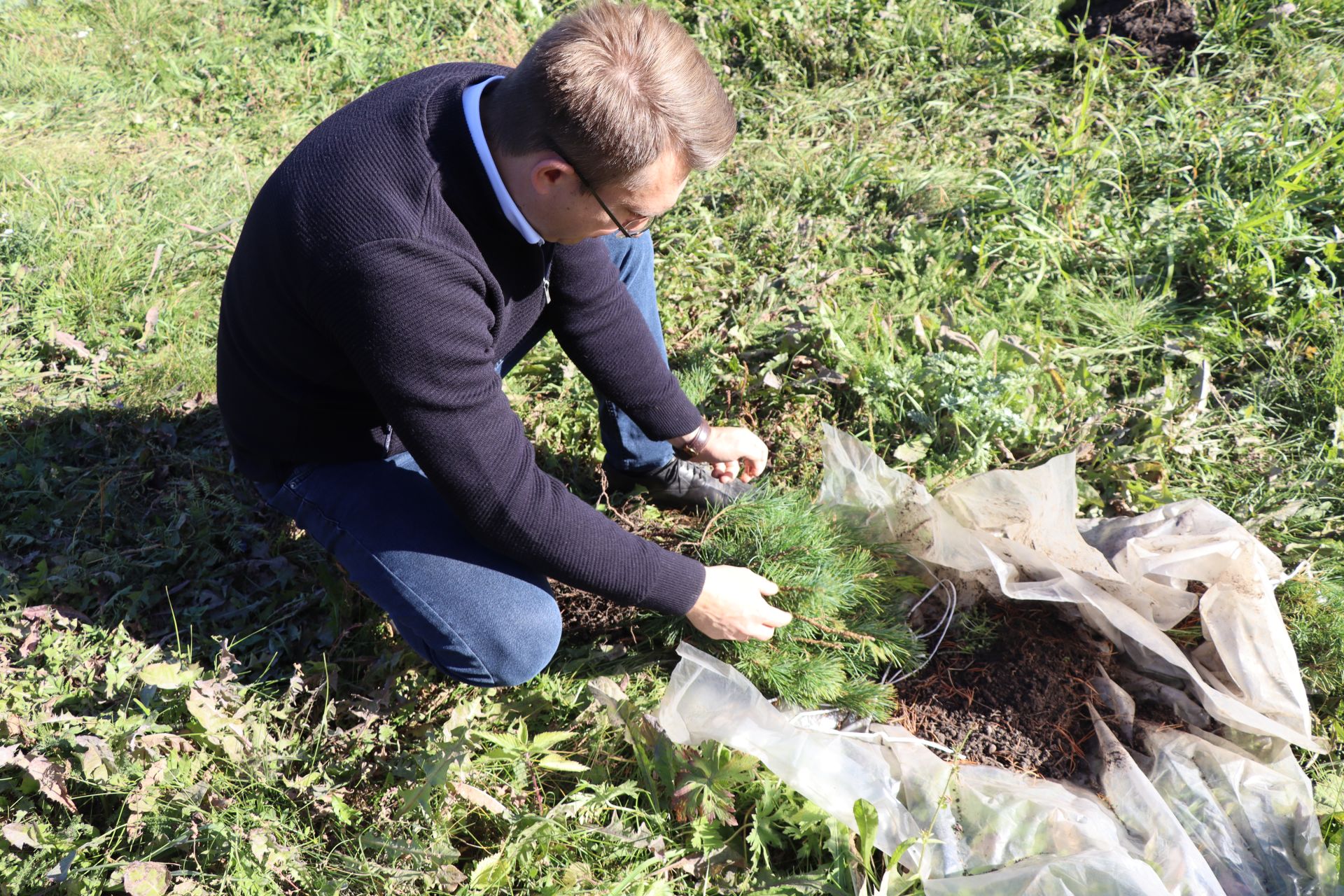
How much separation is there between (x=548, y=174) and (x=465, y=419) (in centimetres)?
44

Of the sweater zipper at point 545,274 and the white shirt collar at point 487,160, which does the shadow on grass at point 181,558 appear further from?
the white shirt collar at point 487,160

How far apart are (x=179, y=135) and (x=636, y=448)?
9.24 feet

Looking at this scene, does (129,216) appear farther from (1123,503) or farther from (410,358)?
(1123,503)

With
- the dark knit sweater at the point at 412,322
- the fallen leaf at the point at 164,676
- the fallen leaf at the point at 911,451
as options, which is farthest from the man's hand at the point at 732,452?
the fallen leaf at the point at 164,676

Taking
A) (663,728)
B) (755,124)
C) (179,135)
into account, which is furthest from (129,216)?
(663,728)

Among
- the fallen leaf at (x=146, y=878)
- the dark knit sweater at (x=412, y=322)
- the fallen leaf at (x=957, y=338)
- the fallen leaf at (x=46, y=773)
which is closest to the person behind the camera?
the dark knit sweater at (x=412, y=322)

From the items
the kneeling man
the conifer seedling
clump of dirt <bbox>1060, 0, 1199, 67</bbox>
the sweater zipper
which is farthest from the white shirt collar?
clump of dirt <bbox>1060, 0, 1199, 67</bbox>

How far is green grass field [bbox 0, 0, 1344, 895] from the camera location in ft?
6.08

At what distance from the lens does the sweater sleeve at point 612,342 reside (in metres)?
1.96

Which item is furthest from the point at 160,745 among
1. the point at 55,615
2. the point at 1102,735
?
the point at 1102,735

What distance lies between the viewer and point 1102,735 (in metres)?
1.95

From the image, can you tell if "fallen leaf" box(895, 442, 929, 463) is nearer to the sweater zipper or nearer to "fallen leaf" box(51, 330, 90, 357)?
the sweater zipper

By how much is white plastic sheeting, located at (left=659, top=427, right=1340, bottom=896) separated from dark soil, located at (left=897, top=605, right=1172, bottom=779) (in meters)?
0.05

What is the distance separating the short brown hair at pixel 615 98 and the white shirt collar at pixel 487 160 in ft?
0.13
